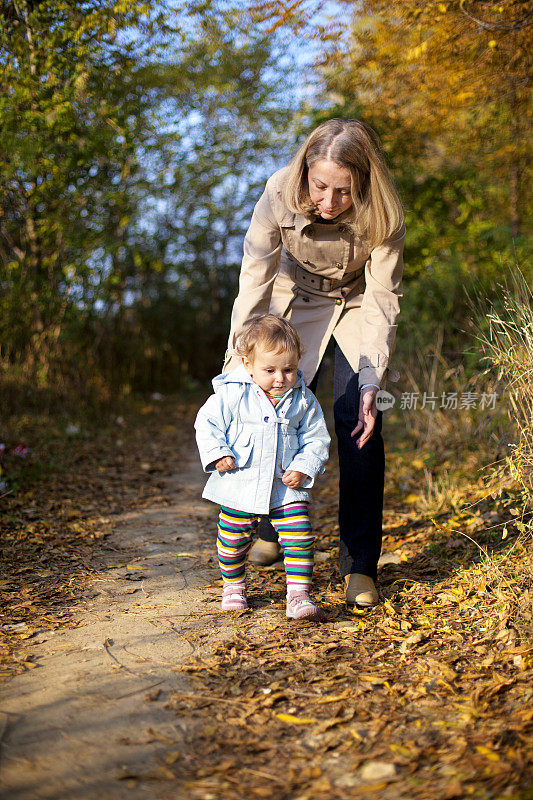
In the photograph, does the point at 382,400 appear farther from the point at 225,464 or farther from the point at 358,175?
the point at 358,175

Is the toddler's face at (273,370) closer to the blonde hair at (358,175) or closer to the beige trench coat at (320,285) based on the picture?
the beige trench coat at (320,285)

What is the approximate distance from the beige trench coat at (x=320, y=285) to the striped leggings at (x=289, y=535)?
0.62 meters

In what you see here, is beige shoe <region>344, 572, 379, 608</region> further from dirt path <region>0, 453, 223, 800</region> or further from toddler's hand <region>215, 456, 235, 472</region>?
toddler's hand <region>215, 456, 235, 472</region>

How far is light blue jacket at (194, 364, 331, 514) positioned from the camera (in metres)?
2.71

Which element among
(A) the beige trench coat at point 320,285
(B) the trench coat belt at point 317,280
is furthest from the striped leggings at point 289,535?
(B) the trench coat belt at point 317,280

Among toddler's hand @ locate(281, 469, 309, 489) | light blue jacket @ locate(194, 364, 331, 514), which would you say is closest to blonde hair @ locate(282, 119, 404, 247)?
light blue jacket @ locate(194, 364, 331, 514)

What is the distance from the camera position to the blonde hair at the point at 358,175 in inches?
107

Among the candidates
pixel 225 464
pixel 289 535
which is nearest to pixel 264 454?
pixel 225 464

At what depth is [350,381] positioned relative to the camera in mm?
3014

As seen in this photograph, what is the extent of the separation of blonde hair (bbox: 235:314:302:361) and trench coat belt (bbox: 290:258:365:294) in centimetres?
38

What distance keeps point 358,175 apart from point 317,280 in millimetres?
509

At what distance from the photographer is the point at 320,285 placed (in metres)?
3.10

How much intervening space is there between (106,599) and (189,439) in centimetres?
421

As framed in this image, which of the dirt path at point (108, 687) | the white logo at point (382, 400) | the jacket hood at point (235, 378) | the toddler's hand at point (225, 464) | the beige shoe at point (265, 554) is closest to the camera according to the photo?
the dirt path at point (108, 687)
